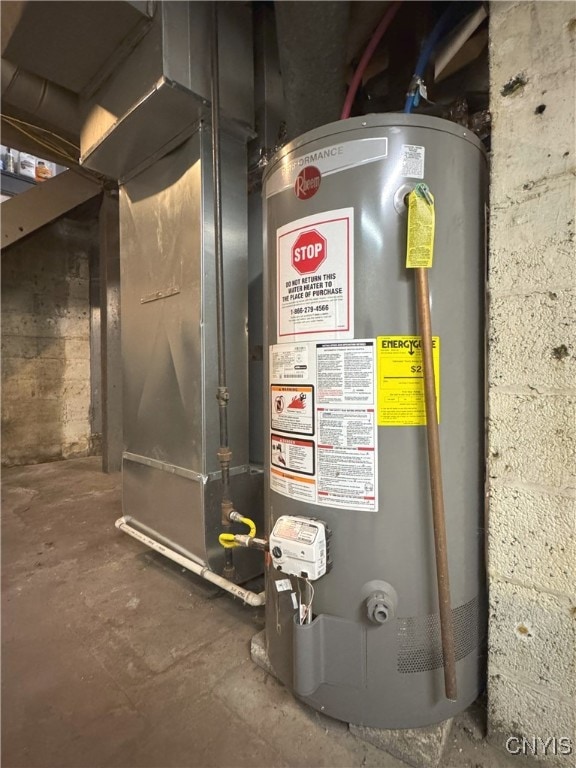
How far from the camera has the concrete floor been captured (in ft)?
3.10

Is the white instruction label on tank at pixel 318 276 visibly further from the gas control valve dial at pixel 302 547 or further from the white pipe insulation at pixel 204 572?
the white pipe insulation at pixel 204 572

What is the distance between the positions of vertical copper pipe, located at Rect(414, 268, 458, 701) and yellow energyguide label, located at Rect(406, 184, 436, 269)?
1.0 inches

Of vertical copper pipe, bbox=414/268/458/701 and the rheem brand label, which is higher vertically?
the rheem brand label

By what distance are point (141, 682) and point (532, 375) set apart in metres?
1.47

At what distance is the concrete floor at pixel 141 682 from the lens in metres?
0.95

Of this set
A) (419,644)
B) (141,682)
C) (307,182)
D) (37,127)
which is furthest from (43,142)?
(419,644)

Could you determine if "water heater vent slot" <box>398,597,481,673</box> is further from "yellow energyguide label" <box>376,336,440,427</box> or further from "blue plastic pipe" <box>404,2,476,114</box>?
"blue plastic pipe" <box>404,2,476,114</box>

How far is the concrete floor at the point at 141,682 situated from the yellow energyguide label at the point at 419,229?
1236 mm

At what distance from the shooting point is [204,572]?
152cm

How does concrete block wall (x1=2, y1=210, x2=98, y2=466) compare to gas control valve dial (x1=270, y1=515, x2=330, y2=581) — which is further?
concrete block wall (x1=2, y1=210, x2=98, y2=466)

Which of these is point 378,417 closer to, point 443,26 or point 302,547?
point 302,547

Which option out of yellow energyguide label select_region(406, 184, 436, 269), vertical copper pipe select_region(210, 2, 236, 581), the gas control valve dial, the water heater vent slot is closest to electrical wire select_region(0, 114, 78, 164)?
vertical copper pipe select_region(210, 2, 236, 581)

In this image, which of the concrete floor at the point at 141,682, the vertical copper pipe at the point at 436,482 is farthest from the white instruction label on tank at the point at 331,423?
the concrete floor at the point at 141,682

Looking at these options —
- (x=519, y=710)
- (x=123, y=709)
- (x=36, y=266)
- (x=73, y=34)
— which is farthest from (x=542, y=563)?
(x=36, y=266)
